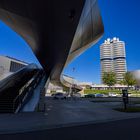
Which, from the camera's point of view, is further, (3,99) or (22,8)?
(3,99)

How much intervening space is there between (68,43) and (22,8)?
5068 millimetres

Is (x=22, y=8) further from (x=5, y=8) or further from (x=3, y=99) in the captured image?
(x=3, y=99)

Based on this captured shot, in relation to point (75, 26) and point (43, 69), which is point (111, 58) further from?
point (75, 26)

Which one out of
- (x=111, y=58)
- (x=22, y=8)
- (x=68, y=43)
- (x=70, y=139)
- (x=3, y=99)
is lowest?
(x=70, y=139)

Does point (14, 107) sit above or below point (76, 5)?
below

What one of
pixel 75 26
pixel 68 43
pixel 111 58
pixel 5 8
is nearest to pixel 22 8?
pixel 5 8

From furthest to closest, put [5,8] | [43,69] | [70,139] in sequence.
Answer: [43,69]
[5,8]
[70,139]

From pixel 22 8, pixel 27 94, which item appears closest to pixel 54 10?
pixel 22 8

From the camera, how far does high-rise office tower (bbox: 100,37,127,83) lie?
515 feet

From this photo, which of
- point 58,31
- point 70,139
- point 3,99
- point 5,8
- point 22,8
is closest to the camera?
point 70,139

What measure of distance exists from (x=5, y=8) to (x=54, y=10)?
4.17 metres

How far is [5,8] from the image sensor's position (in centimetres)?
1184

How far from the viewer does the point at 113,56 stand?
163375 millimetres

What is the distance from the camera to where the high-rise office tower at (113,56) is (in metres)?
157
